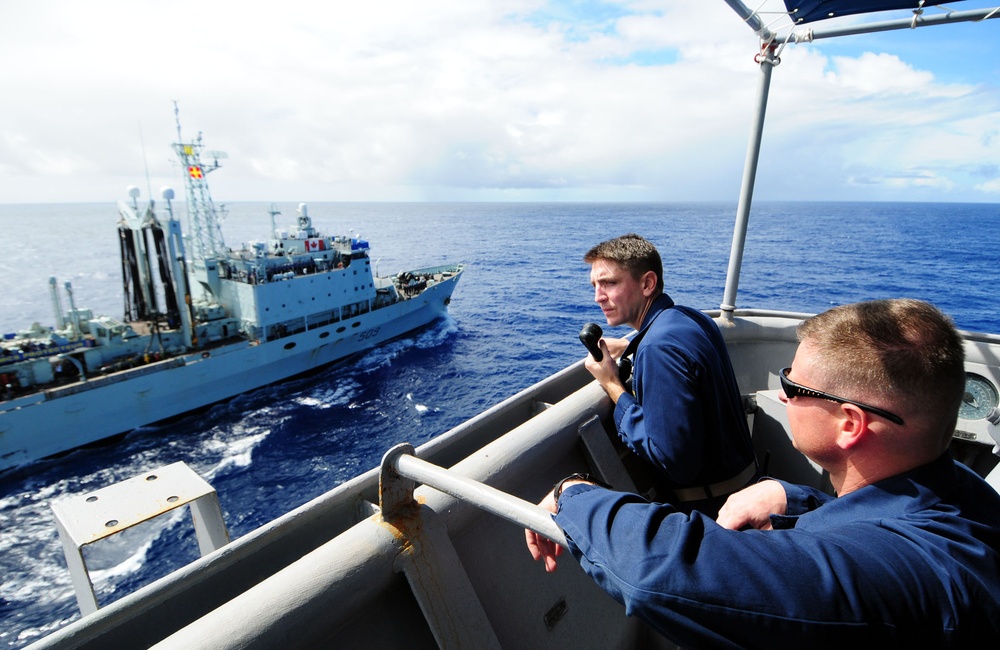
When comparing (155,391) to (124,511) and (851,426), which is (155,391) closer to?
(124,511)

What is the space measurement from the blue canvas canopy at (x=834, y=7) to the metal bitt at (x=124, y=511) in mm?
5049

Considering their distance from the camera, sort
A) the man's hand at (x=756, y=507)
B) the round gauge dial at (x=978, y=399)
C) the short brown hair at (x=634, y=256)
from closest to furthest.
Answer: the man's hand at (x=756, y=507), the short brown hair at (x=634, y=256), the round gauge dial at (x=978, y=399)

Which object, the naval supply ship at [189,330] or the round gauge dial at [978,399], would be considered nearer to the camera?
the round gauge dial at [978,399]

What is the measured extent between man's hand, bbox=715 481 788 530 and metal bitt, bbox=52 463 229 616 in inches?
89.1

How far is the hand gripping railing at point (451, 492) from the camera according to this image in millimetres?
1282

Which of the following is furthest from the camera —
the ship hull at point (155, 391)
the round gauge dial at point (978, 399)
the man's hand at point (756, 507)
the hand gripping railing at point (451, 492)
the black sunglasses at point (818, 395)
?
the ship hull at point (155, 391)

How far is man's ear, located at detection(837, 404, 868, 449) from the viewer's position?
3.87ft

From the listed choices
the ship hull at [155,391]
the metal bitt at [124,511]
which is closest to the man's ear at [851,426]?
the metal bitt at [124,511]

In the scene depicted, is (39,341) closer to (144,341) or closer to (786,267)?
(144,341)

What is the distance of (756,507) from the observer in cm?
176

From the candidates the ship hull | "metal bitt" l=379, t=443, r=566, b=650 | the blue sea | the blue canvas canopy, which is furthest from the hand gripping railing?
the ship hull

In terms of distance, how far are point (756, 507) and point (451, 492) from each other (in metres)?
Result: 1.09

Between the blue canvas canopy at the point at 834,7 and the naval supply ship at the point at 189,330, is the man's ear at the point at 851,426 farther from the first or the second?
the naval supply ship at the point at 189,330

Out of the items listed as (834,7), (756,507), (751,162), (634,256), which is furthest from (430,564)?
(834,7)
